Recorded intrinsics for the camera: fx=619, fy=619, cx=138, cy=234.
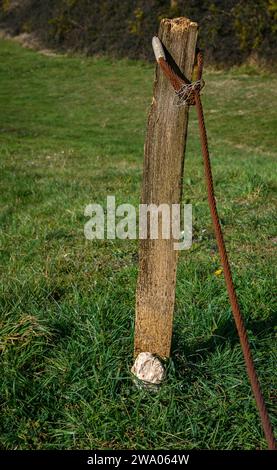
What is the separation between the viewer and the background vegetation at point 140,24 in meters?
17.0

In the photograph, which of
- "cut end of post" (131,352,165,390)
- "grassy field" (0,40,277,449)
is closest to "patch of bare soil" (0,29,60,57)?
"grassy field" (0,40,277,449)

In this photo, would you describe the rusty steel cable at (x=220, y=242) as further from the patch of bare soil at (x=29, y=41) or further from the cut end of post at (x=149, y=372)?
the patch of bare soil at (x=29, y=41)

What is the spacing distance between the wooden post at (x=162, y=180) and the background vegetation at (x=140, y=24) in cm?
1510

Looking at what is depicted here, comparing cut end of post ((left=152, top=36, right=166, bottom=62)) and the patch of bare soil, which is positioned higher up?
cut end of post ((left=152, top=36, right=166, bottom=62))

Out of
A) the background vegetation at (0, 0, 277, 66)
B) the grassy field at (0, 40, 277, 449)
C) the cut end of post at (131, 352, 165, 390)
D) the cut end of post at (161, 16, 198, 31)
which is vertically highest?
the cut end of post at (161, 16, 198, 31)

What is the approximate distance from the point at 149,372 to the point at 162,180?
2.73 feet

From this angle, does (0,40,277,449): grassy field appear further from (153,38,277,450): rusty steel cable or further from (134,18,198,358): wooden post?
(153,38,277,450): rusty steel cable

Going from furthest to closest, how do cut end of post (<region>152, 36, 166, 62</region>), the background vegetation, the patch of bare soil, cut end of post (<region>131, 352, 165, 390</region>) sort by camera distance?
the patch of bare soil < the background vegetation < cut end of post (<region>131, 352, 165, 390</region>) < cut end of post (<region>152, 36, 166, 62</region>)

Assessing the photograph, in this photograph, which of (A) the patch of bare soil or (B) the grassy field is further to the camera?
(A) the patch of bare soil

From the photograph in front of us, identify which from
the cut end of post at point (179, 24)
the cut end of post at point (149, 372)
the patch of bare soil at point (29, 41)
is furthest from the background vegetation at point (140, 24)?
the cut end of post at point (149, 372)

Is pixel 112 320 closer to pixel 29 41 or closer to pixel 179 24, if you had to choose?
pixel 179 24

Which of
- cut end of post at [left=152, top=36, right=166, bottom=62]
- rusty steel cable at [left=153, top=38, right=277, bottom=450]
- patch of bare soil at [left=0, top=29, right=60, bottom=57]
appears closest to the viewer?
rusty steel cable at [left=153, top=38, right=277, bottom=450]

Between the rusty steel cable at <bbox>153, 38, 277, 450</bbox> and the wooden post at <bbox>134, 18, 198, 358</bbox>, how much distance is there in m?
0.08

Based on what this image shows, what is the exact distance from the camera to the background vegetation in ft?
55.9
